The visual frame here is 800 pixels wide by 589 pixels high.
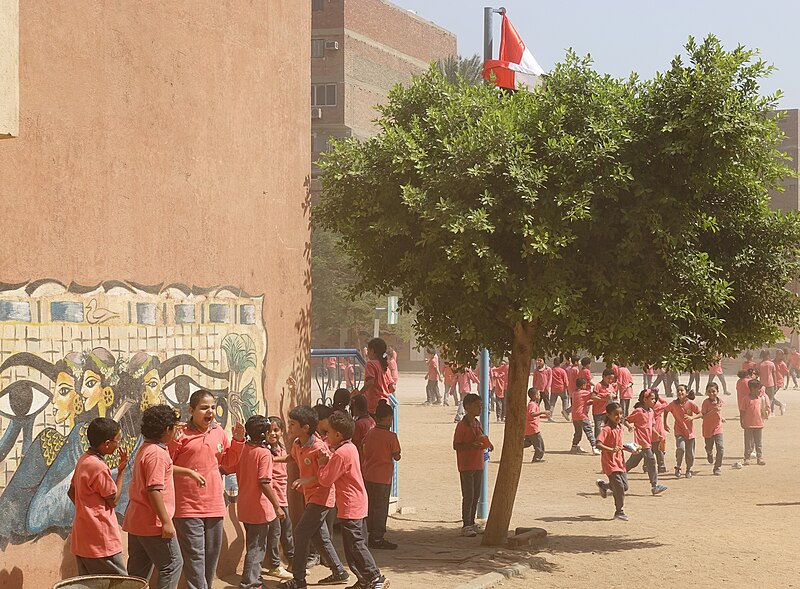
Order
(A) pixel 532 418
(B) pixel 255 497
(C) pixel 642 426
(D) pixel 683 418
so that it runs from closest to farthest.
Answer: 1. (B) pixel 255 497
2. (C) pixel 642 426
3. (D) pixel 683 418
4. (A) pixel 532 418

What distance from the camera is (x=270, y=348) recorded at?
11188 mm

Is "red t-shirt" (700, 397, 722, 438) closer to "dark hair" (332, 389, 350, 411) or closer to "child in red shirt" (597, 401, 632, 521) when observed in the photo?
"child in red shirt" (597, 401, 632, 521)

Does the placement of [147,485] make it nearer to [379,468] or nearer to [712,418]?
[379,468]

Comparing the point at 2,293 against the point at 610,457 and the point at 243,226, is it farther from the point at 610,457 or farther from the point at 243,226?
the point at 610,457

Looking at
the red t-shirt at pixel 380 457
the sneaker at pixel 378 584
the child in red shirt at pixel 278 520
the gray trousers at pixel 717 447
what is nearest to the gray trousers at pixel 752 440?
the gray trousers at pixel 717 447

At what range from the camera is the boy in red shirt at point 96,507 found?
7.75 metres

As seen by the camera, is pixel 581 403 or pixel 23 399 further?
pixel 581 403

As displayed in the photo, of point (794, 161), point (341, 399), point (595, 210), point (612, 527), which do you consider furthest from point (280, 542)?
point (794, 161)

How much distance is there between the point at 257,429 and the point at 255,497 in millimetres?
543

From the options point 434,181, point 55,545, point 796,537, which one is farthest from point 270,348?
point 796,537

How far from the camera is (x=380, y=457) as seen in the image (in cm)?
1238

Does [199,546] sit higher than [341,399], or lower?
lower

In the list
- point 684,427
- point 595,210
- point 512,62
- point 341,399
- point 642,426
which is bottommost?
point 684,427

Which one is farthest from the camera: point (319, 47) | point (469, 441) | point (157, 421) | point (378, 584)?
point (319, 47)
